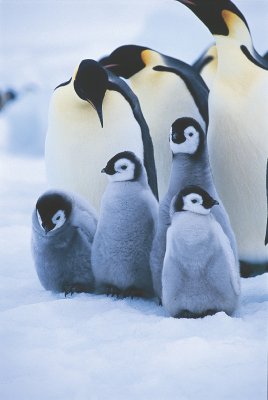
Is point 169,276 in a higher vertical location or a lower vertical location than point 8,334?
higher

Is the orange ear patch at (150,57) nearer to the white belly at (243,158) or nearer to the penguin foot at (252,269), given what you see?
the white belly at (243,158)

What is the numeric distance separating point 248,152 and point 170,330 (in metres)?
0.94

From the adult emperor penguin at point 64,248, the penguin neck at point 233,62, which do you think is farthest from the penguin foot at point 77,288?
the penguin neck at point 233,62

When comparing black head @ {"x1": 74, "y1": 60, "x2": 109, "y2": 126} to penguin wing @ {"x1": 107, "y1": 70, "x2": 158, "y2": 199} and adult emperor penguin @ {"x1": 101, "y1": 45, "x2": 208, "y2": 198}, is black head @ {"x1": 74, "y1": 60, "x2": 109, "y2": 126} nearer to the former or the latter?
penguin wing @ {"x1": 107, "y1": 70, "x2": 158, "y2": 199}

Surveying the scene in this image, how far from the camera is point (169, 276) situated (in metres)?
1.65

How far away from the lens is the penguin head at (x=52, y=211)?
6.22 feet

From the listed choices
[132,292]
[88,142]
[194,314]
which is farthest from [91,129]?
[194,314]

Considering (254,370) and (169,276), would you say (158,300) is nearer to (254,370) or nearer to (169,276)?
(169,276)

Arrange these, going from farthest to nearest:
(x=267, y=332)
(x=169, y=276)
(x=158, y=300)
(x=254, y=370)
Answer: (x=158, y=300), (x=169, y=276), (x=267, y=332), (x=254, y=370)

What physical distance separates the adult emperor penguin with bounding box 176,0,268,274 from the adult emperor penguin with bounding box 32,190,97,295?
563 mm

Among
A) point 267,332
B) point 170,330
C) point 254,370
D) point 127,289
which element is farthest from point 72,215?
point 254,370

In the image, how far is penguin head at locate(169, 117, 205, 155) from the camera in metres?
1.81

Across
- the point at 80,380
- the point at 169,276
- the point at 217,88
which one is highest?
the point at 217,88

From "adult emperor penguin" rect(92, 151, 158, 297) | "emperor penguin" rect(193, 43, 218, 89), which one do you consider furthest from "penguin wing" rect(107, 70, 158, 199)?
"emperor penguin" rect(193, 43, 218, 89)
